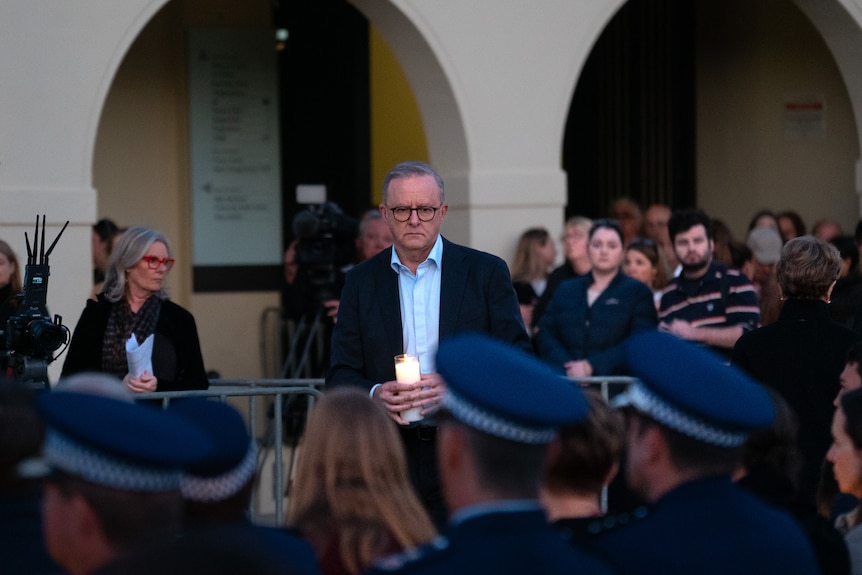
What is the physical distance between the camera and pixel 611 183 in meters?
10.5

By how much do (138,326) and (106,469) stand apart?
3.23 m

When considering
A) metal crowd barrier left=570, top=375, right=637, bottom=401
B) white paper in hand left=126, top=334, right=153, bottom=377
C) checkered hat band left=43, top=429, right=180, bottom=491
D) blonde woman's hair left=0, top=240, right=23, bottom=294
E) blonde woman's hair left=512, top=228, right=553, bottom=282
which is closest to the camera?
checkered hat band left=43, top=429, right=180, bottom=491

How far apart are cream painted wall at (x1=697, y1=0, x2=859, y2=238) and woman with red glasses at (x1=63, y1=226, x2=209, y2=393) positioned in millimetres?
6202

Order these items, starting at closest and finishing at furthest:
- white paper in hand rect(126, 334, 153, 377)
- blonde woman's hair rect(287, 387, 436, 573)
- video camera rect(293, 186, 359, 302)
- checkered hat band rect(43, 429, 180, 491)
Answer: checkered hat band rect(43, 429, 180, 491), blonde woman's hair rect(287, 387, 436, 573), white paper in hand rect(126, 334, 153, 377), video camera rect(293, 186, 359, 302)

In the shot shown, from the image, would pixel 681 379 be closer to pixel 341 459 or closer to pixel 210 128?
pixel 341 459

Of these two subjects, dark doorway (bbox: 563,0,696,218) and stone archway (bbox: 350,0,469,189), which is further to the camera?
dark doorway (bbox: 563,0,696,218)

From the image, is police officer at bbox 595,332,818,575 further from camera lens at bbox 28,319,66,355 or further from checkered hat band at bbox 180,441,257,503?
camera lens at bbox 28,319,66,355

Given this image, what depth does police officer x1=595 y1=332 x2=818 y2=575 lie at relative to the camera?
8.15ft

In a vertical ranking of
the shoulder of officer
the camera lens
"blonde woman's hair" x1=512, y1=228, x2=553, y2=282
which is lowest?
the shoulder of officer

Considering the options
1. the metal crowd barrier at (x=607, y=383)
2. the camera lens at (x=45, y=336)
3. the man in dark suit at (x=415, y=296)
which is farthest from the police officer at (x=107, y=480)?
the metal crowd barrier at (x=607, y=383)

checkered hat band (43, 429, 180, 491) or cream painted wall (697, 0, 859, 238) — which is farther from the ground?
cream painted wall (697, 0, 859, 238)

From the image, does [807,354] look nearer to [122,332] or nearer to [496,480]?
[122,332]

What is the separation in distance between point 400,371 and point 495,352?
1759mm

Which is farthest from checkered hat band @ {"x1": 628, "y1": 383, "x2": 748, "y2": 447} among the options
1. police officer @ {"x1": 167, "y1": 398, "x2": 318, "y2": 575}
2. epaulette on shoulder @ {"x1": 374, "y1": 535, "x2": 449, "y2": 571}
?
police officer @ {"x1": 167, "y1": 398, "x2": 318, "y2": 575}
